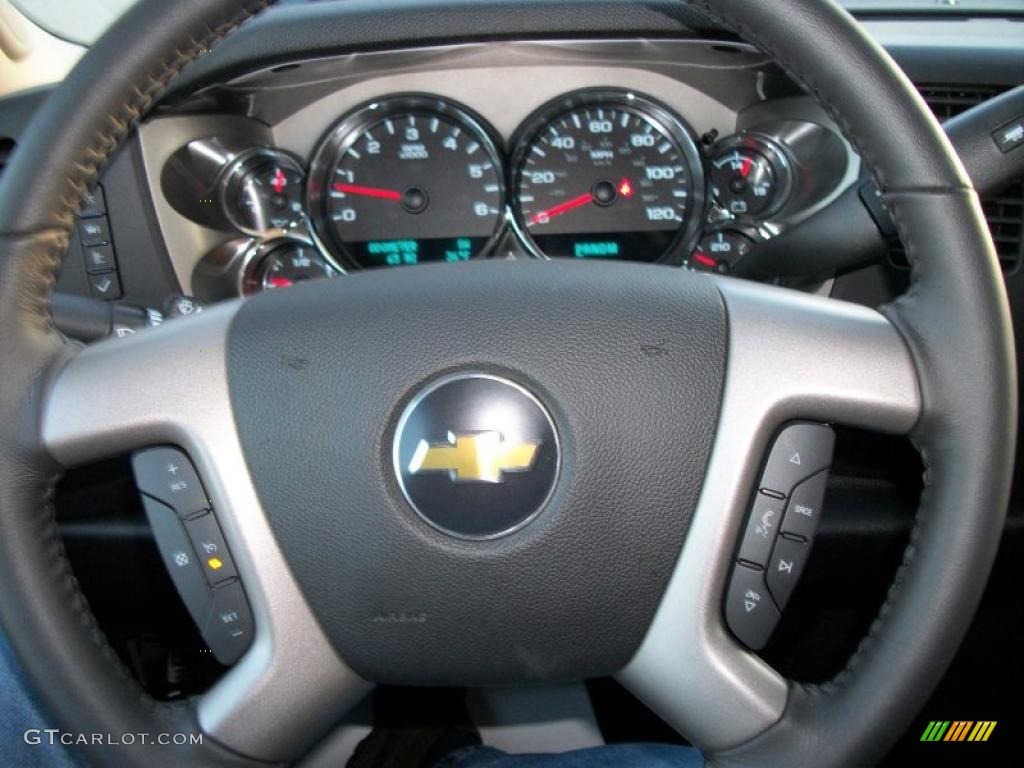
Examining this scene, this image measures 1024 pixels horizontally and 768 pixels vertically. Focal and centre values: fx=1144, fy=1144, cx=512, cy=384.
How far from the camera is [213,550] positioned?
1045mm

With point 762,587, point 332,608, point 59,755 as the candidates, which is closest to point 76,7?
point 59,755

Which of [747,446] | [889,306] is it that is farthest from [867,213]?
[747,446]

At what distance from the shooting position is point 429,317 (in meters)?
1.05

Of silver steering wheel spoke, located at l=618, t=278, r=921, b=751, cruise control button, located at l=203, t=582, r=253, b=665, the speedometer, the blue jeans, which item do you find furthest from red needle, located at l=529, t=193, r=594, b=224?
cruise control button, located at l=203, t=582, r=253, b=665

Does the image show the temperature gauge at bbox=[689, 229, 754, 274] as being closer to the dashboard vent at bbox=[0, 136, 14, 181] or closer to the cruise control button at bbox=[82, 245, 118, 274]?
the cruise control button at bbox=[82, 245, 118, 274]

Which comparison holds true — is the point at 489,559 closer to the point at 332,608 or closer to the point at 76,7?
the point at 332,608

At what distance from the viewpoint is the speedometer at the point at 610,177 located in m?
2.11

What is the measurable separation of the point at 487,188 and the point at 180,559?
1218mm

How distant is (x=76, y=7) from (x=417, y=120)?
0.64m

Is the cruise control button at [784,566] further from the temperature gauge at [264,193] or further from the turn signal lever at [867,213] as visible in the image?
the temperature gauge at [264,193]

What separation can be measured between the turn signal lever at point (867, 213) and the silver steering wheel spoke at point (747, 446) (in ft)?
0.56

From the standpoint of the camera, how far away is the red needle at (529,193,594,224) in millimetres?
2143

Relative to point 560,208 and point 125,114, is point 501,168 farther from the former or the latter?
point 125,114

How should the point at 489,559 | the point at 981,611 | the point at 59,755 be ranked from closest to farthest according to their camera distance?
the point at 489,559 < the point at 59,755 < the point at 981,611
